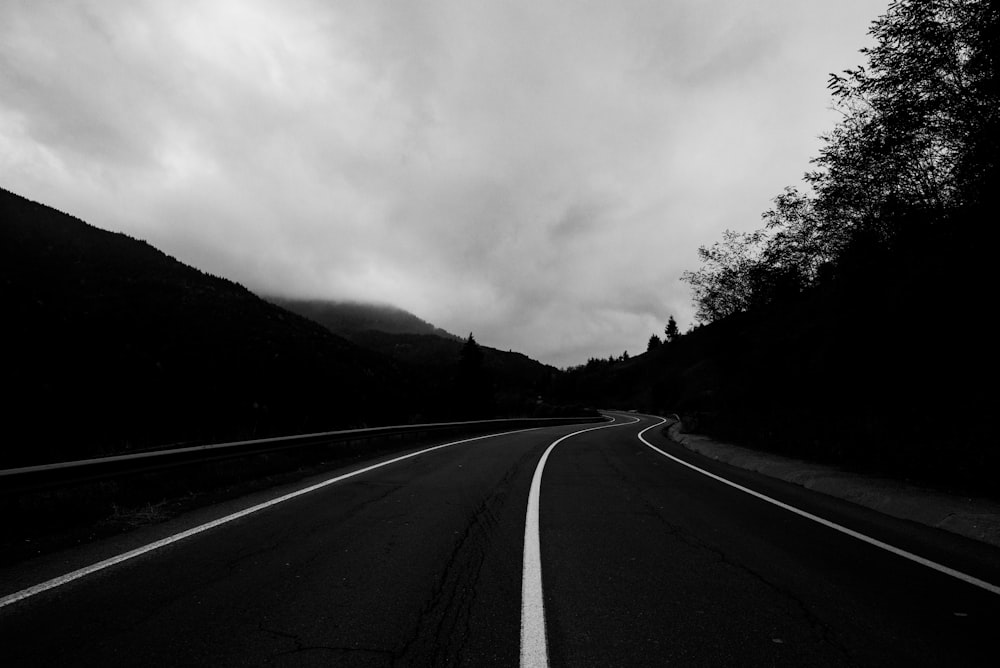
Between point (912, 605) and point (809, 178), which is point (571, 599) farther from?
point (809, 178)

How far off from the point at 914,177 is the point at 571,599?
13.9 metres

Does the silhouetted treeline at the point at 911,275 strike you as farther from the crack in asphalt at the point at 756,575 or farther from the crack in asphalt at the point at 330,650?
the crack in asphalt at the point at 330,650

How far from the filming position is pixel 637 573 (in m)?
3.98

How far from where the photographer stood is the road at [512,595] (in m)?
2.69

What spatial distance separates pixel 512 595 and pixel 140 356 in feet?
93.8

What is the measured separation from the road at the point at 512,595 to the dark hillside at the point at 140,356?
292 inches

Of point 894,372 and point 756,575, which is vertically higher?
point 894,372

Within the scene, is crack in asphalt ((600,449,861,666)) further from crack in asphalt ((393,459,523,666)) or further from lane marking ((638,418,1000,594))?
crack in asphalt ((393,459,523,666))

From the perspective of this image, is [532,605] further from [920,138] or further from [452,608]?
[920,138]

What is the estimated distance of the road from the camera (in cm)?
269

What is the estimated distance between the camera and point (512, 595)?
3.46m

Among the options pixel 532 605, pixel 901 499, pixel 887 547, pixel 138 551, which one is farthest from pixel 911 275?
pixel 138 551

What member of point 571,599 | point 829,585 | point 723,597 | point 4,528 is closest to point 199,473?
point 4,528

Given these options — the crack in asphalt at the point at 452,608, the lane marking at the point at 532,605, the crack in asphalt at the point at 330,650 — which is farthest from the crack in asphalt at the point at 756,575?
the crack in asphalt at the point at 330,650
